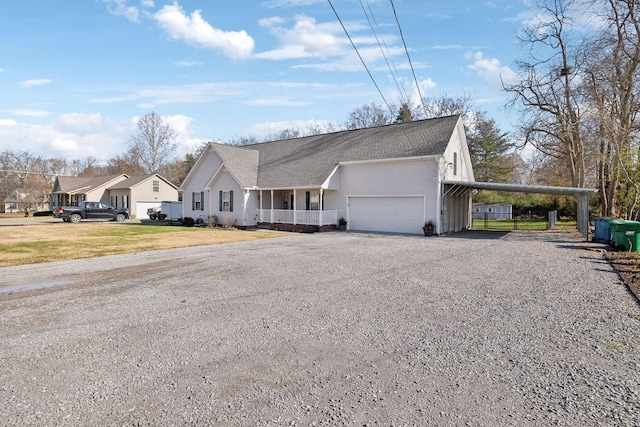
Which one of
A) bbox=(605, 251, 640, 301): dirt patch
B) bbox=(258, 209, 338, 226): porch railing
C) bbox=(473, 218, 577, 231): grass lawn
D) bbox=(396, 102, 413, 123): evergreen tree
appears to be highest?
bbox=(396, 102, 413, 123): evergreen tree

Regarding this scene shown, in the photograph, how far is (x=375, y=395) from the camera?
3.24m

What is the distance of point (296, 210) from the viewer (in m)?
22.3

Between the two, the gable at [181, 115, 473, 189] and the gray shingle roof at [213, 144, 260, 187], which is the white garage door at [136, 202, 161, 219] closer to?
the gable at [181, 115, 473, 189]

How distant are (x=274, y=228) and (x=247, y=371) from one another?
63.1 feet

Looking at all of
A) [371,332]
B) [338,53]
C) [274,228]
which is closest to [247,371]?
[371,332]

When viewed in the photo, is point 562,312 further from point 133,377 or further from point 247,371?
point 133,377

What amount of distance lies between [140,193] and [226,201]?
1917 centimetres

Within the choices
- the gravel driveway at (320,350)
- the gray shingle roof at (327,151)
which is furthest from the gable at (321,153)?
the gravel driveway at (320,350)

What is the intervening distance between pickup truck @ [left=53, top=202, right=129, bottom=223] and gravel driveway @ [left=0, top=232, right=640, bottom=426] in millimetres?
23697

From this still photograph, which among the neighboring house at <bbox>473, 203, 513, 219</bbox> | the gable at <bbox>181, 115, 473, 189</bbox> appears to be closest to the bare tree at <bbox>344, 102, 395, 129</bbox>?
the neighboring house at <bbox>473, 203, 513, 219</bbox>

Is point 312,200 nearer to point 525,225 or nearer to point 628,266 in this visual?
point 628,266

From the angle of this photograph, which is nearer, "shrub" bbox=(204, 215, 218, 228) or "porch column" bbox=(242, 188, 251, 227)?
"porch column" bbox=(242, 188, 251, 227)

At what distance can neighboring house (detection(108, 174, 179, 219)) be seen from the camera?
39.0m

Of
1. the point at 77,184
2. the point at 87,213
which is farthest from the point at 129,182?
the point at 87,213
